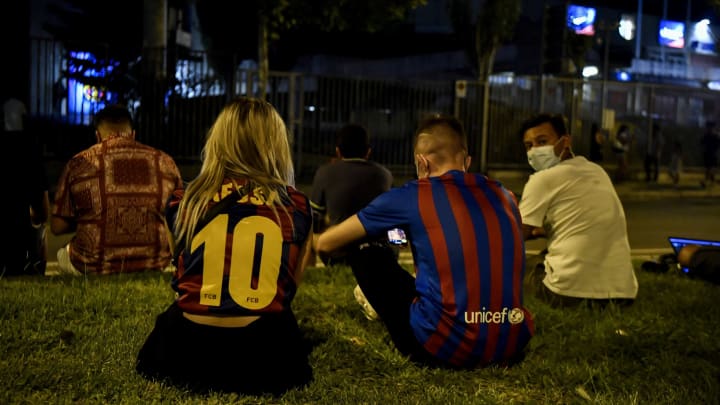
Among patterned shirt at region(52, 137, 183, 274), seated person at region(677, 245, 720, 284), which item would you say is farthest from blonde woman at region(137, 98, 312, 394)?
patterned shirt at region(52, 137, 183, 274)

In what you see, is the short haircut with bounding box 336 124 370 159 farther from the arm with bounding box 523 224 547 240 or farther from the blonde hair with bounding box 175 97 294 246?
the blonde hair with bounding box 175 97 294 246

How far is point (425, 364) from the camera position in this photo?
424 centimetres

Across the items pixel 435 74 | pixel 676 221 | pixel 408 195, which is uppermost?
pixel 435 74

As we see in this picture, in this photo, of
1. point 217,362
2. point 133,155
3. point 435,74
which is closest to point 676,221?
point 133,155

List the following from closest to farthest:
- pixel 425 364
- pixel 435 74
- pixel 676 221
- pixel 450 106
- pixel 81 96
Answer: pixel 425 364
pixel 676 221
pixel 81 96
pixel 450 106
pixel 435 74

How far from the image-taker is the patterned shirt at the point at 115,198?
18.2ft

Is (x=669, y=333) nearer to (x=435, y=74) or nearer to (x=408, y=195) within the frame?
(x=408, y=195)

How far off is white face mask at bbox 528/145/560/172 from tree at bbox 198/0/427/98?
43.8ft

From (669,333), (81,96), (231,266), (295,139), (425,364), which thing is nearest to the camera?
(231,266)

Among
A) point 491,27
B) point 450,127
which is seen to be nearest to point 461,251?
point 450,127

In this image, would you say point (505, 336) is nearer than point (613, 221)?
Yes

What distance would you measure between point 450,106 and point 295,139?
14.6ft

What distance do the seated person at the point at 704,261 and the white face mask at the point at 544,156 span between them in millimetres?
2574

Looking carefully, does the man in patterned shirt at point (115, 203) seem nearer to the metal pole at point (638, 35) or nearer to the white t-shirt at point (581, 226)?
the white t-shirt at point (581, 226)
